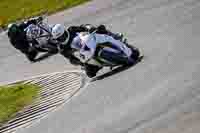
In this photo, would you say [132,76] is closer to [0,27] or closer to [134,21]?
[134,21]

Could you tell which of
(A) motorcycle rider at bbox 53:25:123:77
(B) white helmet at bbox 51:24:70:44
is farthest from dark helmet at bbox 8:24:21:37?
(A) motorcycle rider at bbox 53:25:123:77

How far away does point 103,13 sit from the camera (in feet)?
87.7

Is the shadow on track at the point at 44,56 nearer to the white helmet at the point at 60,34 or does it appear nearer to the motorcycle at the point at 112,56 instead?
the white helmet at the point at 60,34

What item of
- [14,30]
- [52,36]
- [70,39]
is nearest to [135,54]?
[70,39]

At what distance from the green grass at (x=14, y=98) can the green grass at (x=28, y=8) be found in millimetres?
9389

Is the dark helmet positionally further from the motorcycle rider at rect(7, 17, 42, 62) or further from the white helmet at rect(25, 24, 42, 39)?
the white helmet at rect(25, 24, 42, 39)

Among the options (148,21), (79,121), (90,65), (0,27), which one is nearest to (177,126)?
(79,121)

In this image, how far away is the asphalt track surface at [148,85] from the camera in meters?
13.5

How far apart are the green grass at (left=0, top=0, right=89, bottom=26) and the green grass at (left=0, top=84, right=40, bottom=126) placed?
370 inches

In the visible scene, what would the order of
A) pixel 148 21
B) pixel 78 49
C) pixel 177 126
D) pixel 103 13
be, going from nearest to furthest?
pixel 177 126
pixel 78 49
pixel 148 21
pixel 103 13

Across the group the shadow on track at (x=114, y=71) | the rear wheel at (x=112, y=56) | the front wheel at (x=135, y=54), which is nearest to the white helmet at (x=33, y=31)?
the shadow on track at (x=114, y=71)

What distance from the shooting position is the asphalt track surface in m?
13.5

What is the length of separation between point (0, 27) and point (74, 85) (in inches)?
498

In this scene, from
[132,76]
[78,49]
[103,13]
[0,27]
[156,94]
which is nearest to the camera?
[156,94]
